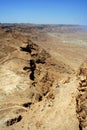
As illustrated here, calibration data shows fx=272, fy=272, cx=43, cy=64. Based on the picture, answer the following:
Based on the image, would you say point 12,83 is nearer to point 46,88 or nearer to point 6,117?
point 46,88

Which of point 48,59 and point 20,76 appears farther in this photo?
point 48,59

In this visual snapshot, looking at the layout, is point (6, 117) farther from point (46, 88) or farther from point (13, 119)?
point (46, 88)

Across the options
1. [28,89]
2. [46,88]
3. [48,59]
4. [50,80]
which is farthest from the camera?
[48,59]

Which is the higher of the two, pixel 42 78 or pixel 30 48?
pixel 30 48

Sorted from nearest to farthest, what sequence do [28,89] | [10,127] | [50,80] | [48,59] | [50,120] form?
[50,120]
[10,127]
[28,89]
[50,80]
[48,59]

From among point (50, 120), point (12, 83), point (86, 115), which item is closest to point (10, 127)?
point (50, 120)

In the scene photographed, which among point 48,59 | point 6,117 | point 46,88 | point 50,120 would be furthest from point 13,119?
point 48,59

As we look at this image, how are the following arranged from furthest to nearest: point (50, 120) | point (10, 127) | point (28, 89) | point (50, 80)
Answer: point (50, 80) < point (28, 89) < point (10, 127) < point (50, 120)

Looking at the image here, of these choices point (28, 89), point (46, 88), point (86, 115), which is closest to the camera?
point (86, 115)

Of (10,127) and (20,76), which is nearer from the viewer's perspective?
(10,127)
